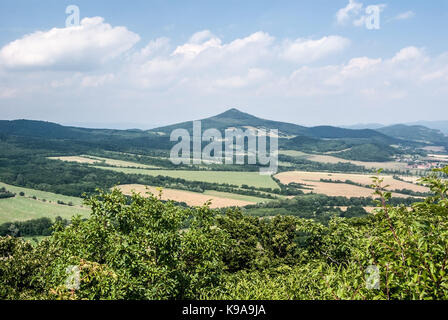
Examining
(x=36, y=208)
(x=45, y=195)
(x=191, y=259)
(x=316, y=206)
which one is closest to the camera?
(x=191, y=259)

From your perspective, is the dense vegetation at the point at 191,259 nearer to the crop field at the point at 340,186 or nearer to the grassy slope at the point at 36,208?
the grassy slope at the point at 36,208

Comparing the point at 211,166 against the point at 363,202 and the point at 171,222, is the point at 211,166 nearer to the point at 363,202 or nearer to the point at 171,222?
the point at 363,202

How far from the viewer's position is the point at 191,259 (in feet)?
55.1

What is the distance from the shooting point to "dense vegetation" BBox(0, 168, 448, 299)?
7234mm

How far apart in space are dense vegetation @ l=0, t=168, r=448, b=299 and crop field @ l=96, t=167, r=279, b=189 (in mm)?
111206

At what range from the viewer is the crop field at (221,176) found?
14088 cm

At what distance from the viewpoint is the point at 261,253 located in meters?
34.7

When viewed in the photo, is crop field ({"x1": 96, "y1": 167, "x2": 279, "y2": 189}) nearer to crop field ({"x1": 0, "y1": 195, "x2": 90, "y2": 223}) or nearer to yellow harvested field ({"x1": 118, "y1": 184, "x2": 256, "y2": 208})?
yellow harvested field ({"x1": 118, "y1": 184, "x2": 256, "y2": 208})

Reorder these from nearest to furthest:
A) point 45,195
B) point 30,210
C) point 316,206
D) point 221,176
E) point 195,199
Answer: point 30,210 → point 316,206 → point 195,199 → point 45,195 → point 221,176

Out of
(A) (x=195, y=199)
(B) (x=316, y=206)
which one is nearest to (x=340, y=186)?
(B) (x=316, y=206)

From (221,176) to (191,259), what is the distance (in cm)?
13662

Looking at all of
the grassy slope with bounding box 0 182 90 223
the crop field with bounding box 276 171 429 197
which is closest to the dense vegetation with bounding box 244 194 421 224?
the crop field with bounding box 276 171 429 197

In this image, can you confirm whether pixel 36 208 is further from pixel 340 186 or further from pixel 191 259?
pixel 340 186
